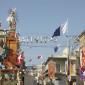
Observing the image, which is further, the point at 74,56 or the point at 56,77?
the point at 56,77

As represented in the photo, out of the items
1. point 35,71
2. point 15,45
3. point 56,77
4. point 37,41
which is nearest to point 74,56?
point 56,77

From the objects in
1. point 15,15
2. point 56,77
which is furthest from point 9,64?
point 56,77

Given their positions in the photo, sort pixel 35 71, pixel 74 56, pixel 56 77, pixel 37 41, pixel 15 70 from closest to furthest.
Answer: pixel 37 41
pixel 15 70
pixel 74 56
pixel 56 77
pixel 35 71

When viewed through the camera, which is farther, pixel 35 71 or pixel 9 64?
pixel 35 71

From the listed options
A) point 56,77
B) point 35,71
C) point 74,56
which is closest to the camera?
point 74,56

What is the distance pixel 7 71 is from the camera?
168ft

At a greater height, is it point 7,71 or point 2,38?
point 2,38

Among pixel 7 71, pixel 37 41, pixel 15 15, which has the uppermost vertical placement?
pixel 15 15

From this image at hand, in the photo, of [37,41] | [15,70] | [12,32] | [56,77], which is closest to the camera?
[37,41]

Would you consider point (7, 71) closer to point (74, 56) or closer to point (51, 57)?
point (74, 56)

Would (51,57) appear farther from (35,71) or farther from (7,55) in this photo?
(35,71)

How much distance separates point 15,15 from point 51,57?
1705 inches

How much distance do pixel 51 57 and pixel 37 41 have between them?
156 ft

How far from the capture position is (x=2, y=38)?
5516 cm
